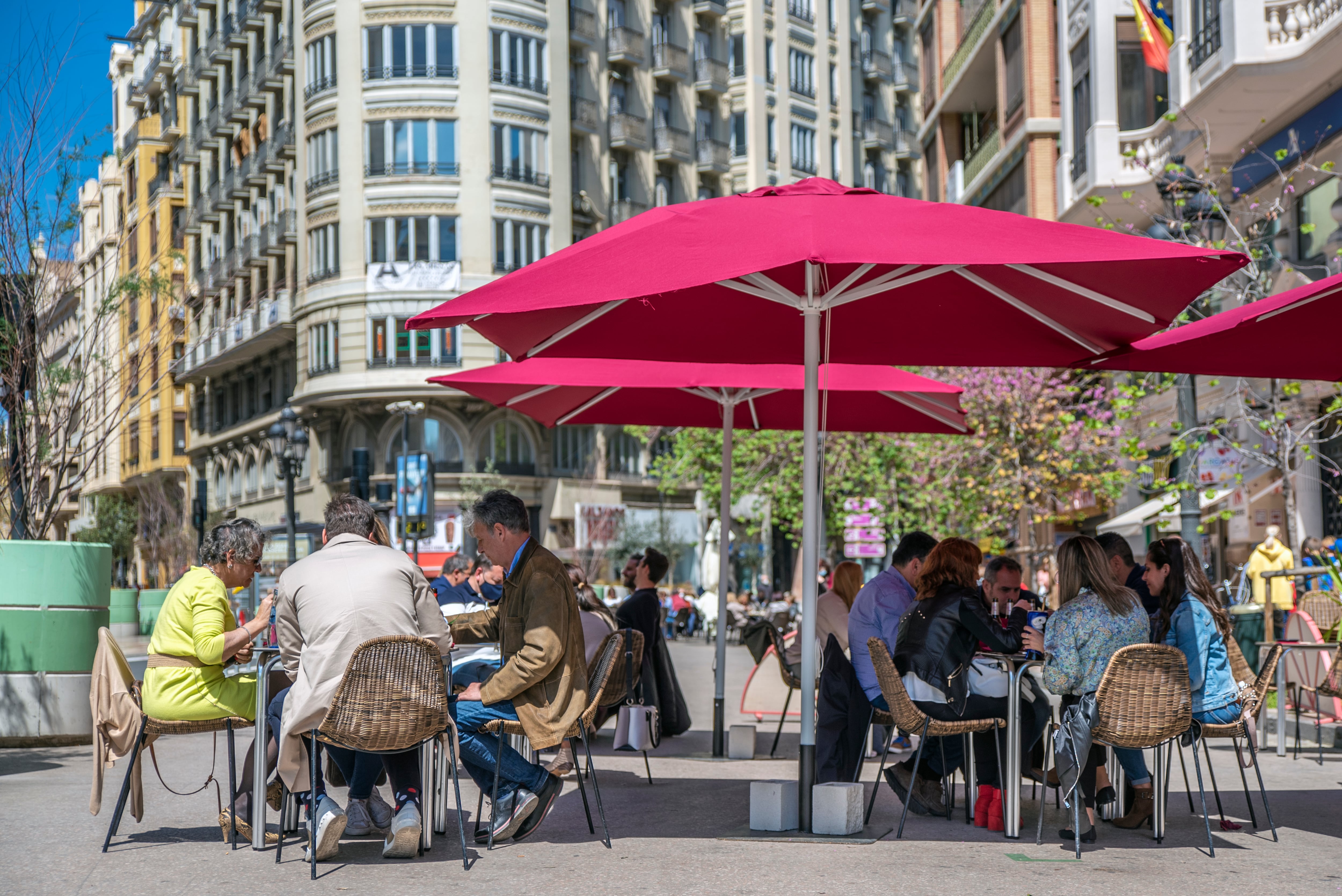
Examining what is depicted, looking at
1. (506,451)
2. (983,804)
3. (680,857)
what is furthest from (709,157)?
(680,857)

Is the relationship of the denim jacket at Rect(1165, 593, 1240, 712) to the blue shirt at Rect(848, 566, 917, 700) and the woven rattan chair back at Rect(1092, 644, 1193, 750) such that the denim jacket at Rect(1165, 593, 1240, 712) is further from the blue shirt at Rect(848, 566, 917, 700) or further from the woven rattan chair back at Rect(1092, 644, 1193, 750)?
the blue shirt at Rect(848, 566, 917, 700)

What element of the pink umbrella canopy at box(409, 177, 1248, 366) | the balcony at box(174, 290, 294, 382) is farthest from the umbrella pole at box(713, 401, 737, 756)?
the balcony at box(174, 290, 294, 382)

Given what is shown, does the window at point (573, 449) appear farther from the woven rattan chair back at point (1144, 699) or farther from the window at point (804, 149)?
the woven rattan chair back at point (1144, 699)

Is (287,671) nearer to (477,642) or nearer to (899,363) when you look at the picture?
(477,642)

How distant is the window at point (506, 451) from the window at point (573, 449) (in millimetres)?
1170

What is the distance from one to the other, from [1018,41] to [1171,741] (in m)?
29.4

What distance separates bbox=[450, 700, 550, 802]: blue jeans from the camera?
23.0ft

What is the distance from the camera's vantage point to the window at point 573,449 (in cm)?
5125

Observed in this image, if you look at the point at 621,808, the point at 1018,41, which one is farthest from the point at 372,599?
the point at 1018,41

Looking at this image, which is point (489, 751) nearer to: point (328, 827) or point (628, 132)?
point (328, 827)

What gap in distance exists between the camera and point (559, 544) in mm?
50219

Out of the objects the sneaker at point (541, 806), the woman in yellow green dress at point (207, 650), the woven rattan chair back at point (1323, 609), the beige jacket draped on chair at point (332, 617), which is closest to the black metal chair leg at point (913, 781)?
the sneaker at point (541, 806)

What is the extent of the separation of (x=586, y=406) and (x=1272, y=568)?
11.8 metres

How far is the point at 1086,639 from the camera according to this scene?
23.1 feet
